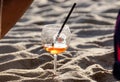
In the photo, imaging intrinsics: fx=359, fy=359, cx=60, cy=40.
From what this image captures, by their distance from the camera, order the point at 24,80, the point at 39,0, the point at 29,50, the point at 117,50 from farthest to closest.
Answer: the point at 39,0 → the point at 29,50 → the point at 24,80 → the point at 117,50

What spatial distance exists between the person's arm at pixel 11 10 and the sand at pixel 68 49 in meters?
0.21

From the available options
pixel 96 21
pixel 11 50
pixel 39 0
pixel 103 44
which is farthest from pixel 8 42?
pixel 39 0

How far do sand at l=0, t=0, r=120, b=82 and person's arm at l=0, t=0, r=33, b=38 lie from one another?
21 centimetres

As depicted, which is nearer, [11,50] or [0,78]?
[0,78]

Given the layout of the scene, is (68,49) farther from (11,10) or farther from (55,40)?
(11,10)

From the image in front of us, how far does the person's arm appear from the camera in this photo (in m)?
1.38

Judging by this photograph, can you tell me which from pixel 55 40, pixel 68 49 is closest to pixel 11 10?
pixel 55 40

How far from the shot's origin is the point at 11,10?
141 cm

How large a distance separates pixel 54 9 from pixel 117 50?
199cm

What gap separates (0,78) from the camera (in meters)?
1.55

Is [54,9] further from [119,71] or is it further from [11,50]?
[119,71]

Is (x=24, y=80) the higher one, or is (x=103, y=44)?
(x=24, y=80)

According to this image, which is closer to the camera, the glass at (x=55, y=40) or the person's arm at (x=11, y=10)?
the person's arm at (x=11, y=10)

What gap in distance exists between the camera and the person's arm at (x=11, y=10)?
4.53 feet
